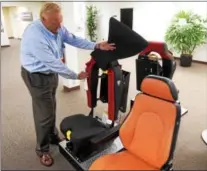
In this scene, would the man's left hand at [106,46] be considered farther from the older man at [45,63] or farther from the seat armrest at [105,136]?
the seat armrest at [105,136]

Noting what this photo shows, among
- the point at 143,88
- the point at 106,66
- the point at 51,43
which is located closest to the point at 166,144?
the point at 143,88

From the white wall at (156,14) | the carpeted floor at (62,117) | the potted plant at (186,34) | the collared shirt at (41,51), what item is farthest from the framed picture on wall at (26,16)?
the collared shirt at (41,51)

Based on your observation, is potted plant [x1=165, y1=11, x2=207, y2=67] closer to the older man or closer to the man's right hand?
the older man

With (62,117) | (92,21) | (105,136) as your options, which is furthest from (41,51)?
(92,21)

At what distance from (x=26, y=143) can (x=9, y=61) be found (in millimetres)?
4865

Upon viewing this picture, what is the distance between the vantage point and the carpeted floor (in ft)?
6.97

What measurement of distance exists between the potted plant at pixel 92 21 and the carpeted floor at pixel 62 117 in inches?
165

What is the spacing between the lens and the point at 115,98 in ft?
6.33

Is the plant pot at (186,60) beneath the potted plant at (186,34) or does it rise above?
beneath

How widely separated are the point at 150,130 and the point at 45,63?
3.22 feet

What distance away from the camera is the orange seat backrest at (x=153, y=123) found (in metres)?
1.37

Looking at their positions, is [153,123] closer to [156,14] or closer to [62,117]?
[62,117]

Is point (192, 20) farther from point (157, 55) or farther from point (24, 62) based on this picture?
point (24, 62)

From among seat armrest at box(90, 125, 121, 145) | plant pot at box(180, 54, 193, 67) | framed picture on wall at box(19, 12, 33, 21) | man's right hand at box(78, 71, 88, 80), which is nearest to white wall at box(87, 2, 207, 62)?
plant pot at box(180, 54, 193, 67)
